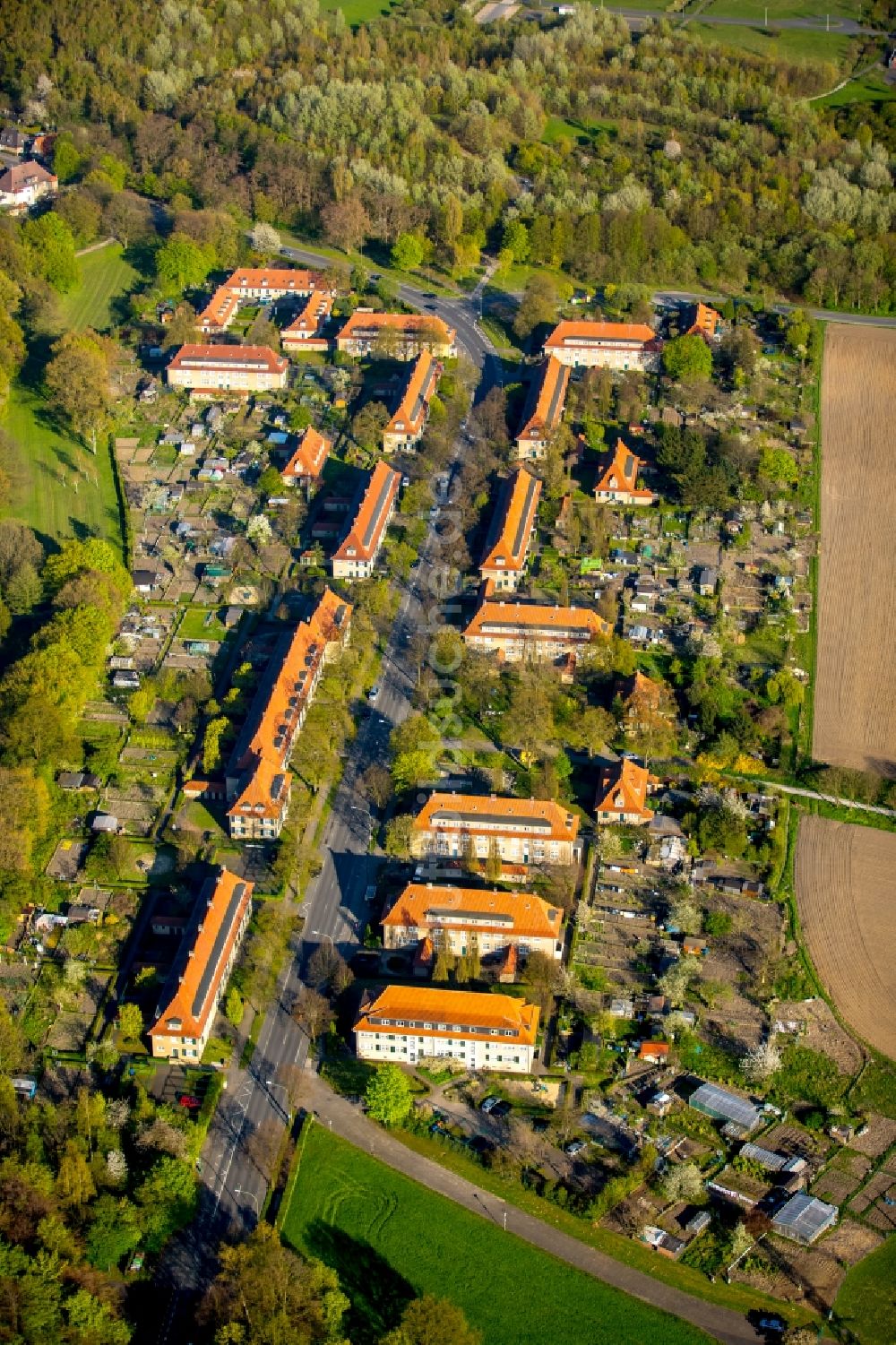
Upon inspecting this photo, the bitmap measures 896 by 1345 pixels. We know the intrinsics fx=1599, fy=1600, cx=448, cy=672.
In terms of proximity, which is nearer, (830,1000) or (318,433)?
(830,1000)

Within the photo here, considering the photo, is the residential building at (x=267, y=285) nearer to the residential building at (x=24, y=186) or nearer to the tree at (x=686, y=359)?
the residential building at (x=24, y=186)

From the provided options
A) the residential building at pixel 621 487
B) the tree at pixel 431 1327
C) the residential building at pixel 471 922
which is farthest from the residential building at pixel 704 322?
the tree at pixel 431 1327

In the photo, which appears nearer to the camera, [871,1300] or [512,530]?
[871,1300]

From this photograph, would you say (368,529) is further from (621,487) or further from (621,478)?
(621,478)

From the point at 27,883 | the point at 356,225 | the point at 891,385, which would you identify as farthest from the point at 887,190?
the point at 27,883

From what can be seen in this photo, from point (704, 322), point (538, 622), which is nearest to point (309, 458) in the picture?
point (538, 622)

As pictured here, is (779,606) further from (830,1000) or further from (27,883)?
(27,883)

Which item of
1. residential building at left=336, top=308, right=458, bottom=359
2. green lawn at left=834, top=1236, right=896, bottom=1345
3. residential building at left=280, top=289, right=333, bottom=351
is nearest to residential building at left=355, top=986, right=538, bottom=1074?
green lawn at left=834, top=1236, right=896, bottom=1345
